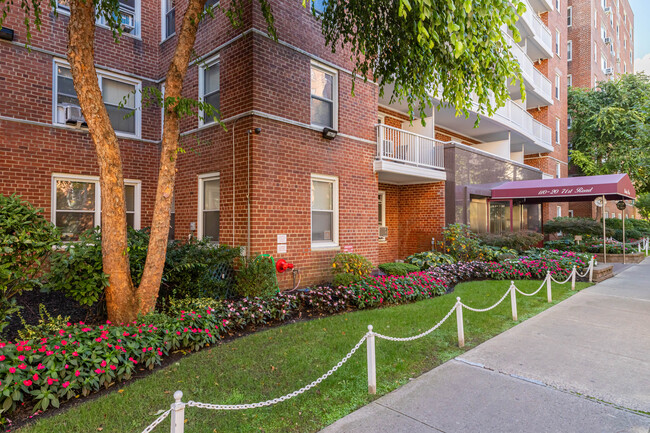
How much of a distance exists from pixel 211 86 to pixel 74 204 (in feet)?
15.0

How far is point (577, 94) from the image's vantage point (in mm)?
28234

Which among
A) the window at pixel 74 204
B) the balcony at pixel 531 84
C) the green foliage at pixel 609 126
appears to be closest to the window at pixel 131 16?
the window at pixel 74 204

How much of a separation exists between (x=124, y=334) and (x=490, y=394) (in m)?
4.25

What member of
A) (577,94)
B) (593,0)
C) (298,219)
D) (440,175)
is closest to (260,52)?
(298,219)

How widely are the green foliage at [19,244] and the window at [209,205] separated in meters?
4.59

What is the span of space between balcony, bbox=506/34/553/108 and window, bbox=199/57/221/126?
14.4m

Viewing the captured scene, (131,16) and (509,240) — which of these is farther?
(509,240)

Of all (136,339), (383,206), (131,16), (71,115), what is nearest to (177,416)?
(136,339)

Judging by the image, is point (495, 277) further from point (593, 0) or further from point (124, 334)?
point (593, 0)

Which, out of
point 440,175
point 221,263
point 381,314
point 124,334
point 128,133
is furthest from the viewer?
point 440,175

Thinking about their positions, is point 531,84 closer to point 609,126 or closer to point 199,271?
point 609,126

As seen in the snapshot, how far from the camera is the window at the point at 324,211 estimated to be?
943 cm

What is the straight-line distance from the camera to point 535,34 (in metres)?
20.1

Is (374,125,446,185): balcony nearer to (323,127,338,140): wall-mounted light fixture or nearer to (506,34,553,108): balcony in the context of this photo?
(323,127,338,140): wall-mounted light fixture
